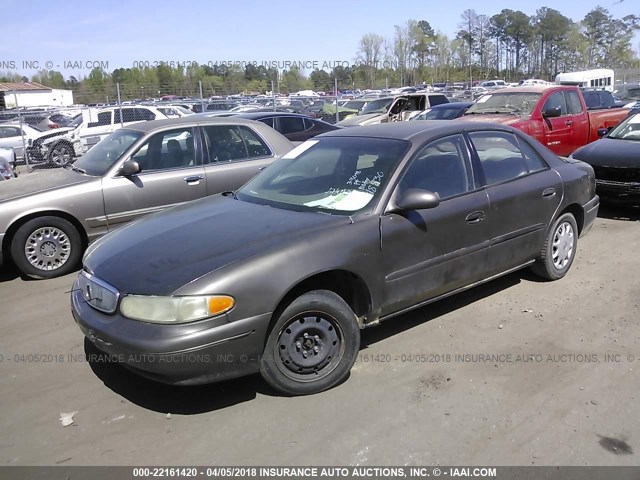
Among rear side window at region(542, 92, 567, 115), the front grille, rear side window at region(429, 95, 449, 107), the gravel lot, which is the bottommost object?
the gravel lot

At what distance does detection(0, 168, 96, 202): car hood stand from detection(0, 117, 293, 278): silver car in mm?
11

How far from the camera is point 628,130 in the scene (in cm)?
837

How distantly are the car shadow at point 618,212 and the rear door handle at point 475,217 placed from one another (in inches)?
169

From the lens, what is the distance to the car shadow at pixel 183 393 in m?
3.39

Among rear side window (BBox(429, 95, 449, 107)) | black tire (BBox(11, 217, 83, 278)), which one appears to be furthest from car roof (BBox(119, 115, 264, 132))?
rear side window (BBox(429, 95, 449, 107))

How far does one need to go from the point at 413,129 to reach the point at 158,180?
3288 mm

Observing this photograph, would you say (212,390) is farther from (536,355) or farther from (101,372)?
(536,355)

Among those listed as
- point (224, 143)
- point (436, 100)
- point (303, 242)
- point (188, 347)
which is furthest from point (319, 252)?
point (436, 100)

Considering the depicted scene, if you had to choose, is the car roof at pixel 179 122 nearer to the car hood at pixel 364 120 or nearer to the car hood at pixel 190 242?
the car hood at pixel 190 242

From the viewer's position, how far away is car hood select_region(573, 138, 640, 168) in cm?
726

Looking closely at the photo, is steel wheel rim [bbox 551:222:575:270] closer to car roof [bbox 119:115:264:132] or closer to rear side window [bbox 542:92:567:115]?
car roof [bbox 119:115:264:132]

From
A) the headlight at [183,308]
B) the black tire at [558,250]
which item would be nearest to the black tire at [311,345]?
the headlight at [183,308]

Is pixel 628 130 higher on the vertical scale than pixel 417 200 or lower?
higher

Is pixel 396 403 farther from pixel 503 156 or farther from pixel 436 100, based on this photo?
pixel 436 100
